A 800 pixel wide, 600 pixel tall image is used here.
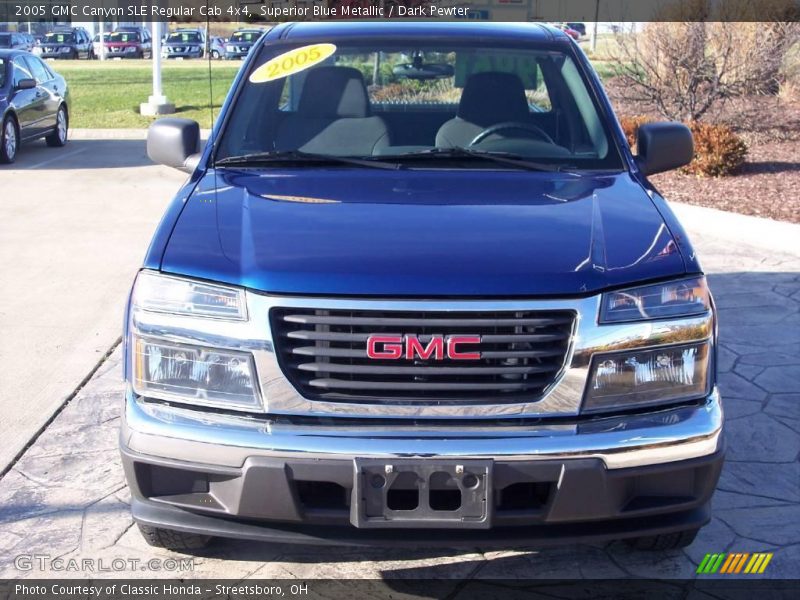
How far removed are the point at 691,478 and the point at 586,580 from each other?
69cm

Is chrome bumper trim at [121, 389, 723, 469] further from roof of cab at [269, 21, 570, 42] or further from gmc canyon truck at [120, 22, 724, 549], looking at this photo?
roof of cab at [269, 21, 570, 42]

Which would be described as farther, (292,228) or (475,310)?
Result: (292,228)

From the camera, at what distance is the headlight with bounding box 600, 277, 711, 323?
3.09m

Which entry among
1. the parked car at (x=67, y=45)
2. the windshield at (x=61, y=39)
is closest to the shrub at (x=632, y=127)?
the parked car at (x=67, y=45)

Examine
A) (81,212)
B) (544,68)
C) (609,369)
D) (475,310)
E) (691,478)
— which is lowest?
(81,212)

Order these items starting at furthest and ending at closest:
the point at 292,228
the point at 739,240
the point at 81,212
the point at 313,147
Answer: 1. the point at 81,212
2. the point at 739,240
3. the point at 313,147
4. the point at 292,228

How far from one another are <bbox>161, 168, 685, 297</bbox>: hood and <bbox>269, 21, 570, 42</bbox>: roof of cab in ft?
3.49

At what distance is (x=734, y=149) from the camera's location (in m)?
11.5

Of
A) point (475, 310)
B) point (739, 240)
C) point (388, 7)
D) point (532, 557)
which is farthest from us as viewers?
point (388, 7)

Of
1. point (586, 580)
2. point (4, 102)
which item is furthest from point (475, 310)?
point (4, 102)

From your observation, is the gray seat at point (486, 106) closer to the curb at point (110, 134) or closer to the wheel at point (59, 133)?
the wheel at point (59, 133)

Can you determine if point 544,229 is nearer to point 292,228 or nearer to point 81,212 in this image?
point 292,228

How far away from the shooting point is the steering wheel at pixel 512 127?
179 inches

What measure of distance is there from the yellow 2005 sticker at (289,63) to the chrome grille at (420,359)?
1968 mm
